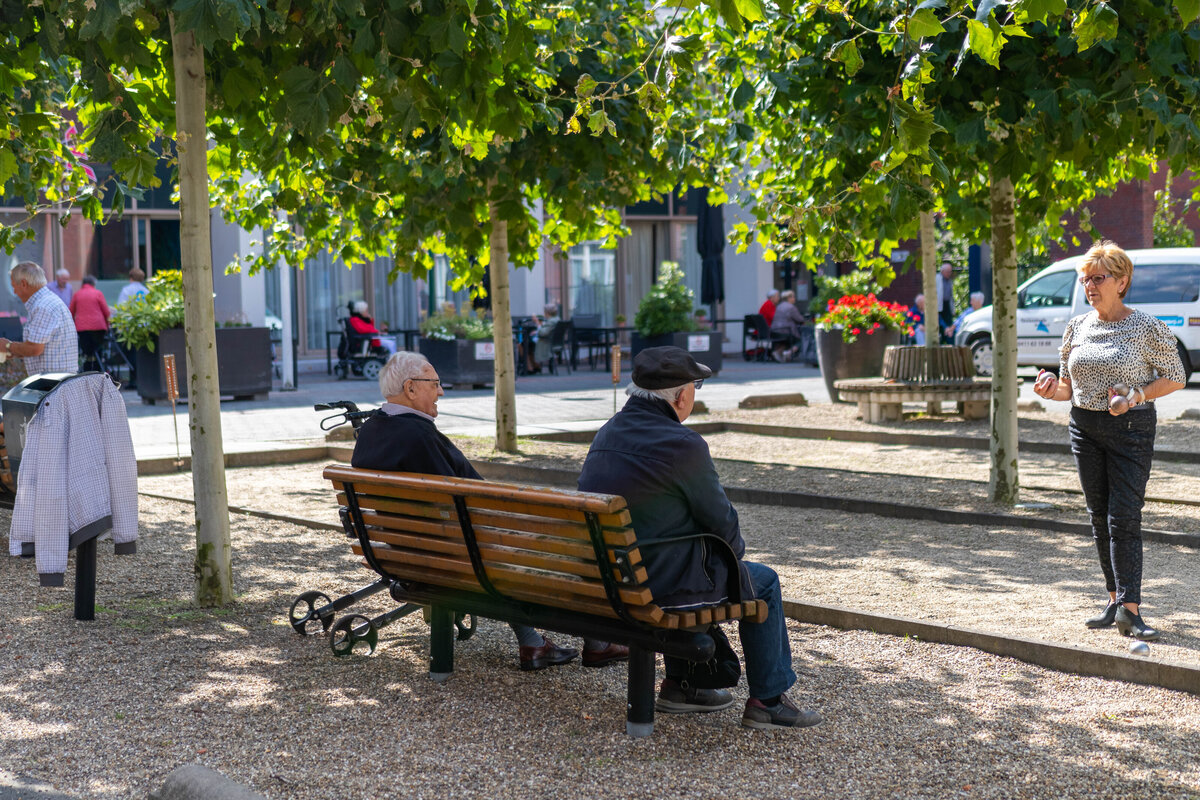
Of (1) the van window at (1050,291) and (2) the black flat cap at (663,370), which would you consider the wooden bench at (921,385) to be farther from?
(2) the black flat cap at (663,370)

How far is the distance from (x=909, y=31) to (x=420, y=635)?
128 inches

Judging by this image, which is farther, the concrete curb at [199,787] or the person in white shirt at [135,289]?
the person in white shirt at [135,289]

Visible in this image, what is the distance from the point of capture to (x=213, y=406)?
6.26m

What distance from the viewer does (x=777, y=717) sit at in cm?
448

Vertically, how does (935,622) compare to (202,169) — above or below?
below

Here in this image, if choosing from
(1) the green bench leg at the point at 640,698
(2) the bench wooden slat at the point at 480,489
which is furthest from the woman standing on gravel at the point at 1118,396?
(2) the bench wooden slat at the point at 480,489

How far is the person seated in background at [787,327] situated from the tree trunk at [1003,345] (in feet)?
63.5

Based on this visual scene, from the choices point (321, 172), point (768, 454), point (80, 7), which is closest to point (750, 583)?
point (80, 7)

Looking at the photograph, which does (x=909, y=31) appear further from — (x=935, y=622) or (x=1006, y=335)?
(x=1006, y=335)

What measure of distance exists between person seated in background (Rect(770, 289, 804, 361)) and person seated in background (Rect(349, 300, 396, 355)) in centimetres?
879

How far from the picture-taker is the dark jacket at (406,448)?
5.15 m

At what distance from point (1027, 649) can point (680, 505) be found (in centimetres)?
182

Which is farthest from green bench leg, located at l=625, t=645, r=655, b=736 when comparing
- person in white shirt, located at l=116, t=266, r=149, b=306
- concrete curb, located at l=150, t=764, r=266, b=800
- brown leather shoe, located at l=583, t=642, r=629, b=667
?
person in white shirt, located at l=116, t=266, r=149, b=306

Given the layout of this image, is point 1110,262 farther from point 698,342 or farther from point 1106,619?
point 698,342
